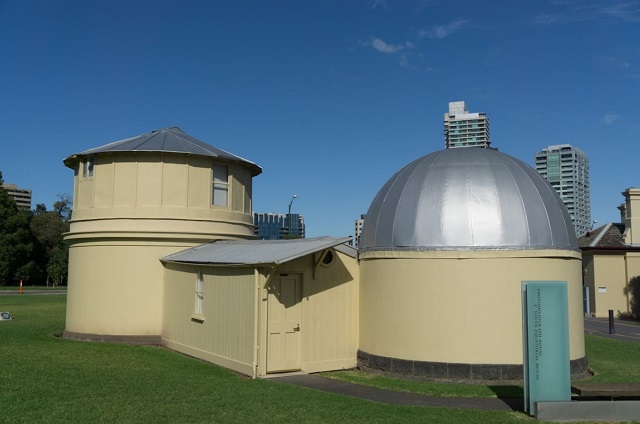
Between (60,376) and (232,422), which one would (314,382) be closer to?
(232,422)

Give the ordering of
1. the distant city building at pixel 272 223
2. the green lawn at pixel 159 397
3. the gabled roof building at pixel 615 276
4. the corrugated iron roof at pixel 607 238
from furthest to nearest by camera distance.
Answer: the distant city building at pixel 272 223 → the corrugated iron roof at pixel 607 238 → the gabled roof building at pixel 615 276 → the green lawn at pixel 159 397

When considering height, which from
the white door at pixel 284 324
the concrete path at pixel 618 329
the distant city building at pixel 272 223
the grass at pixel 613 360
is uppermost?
the distant city building at pixel 272 223

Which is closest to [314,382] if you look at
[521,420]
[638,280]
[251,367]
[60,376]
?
[251,367]

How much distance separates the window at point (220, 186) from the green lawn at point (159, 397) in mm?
5444

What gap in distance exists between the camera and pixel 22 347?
1517 centimetres

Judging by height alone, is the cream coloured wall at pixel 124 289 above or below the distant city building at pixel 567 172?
below

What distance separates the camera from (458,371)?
39.2 feet

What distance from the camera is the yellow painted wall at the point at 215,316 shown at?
12.4 metres

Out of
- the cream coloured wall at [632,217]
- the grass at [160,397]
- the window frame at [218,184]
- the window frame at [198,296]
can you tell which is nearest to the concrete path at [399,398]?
the grass at [160,397]

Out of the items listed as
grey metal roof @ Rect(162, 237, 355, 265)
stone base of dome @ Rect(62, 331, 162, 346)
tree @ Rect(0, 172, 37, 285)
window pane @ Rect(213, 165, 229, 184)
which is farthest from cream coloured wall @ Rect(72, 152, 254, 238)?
tree @ Rect(0, 172, 37, 285)

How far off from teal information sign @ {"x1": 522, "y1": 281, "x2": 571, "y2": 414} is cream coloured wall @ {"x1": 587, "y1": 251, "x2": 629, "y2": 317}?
2692 cm

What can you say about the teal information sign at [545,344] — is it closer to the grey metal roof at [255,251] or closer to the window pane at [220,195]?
the grey metal roof at [255,251]

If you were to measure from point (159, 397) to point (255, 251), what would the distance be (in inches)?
184

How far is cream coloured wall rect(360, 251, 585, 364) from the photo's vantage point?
39.1 feet
